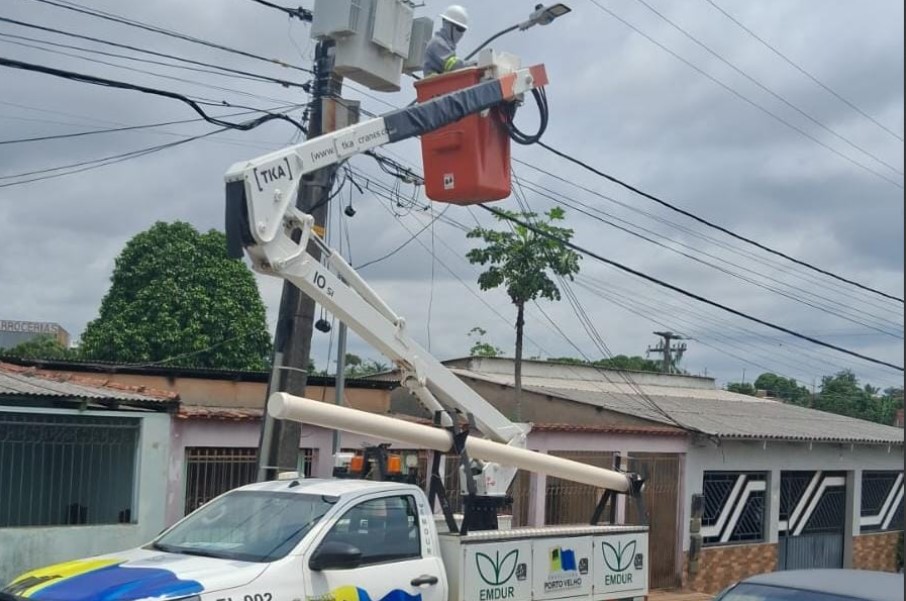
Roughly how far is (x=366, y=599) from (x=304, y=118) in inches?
294

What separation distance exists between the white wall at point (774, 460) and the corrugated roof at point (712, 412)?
344 millimetres

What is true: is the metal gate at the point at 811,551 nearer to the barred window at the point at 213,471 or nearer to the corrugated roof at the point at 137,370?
the corrugated roof at the point at 137,370

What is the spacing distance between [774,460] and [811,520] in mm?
2436

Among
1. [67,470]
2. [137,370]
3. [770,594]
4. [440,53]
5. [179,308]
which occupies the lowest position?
[770,594]

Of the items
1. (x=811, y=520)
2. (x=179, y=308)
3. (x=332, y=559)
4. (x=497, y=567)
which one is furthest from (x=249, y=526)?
(x=179, y=308)

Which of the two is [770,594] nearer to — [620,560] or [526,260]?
[620,560]

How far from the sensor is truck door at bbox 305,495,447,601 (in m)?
7.31

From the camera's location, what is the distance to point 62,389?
41.8 feet

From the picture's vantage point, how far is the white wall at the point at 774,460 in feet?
65.9

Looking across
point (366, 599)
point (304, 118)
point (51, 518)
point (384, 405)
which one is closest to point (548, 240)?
point (384, 405)

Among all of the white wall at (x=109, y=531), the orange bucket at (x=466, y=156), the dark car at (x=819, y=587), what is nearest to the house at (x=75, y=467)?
the white wall at (x=109, y=531)

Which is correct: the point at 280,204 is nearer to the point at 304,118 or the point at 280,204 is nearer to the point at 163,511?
the point at 304,118

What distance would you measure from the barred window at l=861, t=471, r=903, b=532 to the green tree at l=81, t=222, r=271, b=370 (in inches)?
708

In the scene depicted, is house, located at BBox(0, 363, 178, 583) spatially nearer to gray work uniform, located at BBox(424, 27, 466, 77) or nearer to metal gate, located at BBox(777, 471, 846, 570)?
gray work uniform, located at BBox(424, 27, 466, 77)
